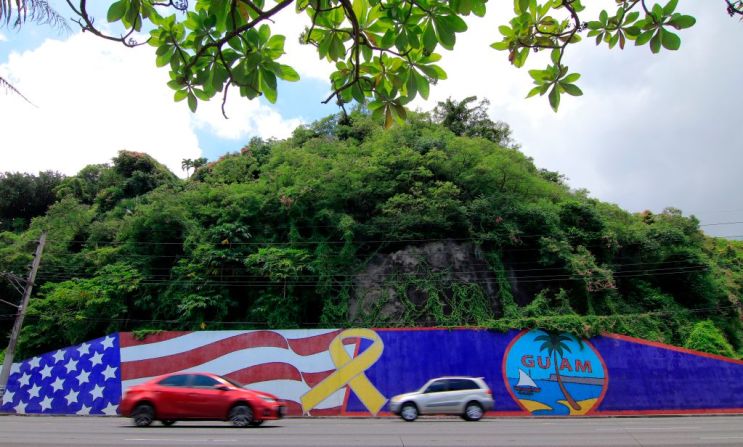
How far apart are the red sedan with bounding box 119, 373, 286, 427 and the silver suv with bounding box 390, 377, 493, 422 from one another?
4330 millimetres

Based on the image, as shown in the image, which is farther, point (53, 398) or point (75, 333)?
point (75, 333)

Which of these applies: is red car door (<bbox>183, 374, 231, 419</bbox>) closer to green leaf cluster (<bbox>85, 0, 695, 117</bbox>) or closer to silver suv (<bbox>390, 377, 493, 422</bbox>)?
silver suv (<bbox>390, 377, 493, 422</bbox>)

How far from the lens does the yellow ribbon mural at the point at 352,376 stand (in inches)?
692

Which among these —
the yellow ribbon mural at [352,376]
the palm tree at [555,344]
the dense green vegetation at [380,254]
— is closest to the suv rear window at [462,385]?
the yellow ribbon mural at [352,376]

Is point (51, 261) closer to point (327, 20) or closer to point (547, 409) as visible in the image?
point (547, 409)

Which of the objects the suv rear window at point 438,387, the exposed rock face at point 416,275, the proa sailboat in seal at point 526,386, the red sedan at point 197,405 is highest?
the exposed rock face at point 416,275

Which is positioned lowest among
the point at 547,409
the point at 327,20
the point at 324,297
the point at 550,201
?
the point at 547,409

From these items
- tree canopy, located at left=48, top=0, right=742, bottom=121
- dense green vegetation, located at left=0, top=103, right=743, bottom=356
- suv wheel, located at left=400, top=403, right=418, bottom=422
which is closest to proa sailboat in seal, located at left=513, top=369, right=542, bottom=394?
dense green vegetation, located at left=0, top=103, right=743, bottom=356

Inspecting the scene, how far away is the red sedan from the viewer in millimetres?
10992

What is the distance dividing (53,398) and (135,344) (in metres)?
3.65

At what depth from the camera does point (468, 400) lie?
13812mm

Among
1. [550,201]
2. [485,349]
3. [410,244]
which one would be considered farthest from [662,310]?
[410,244]

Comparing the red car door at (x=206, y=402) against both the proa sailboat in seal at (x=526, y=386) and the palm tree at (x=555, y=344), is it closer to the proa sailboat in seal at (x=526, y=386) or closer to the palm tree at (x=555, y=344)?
the proa sailboat in seal at (x=526, y=386)

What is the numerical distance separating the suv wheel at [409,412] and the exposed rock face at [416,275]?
6.54 m
